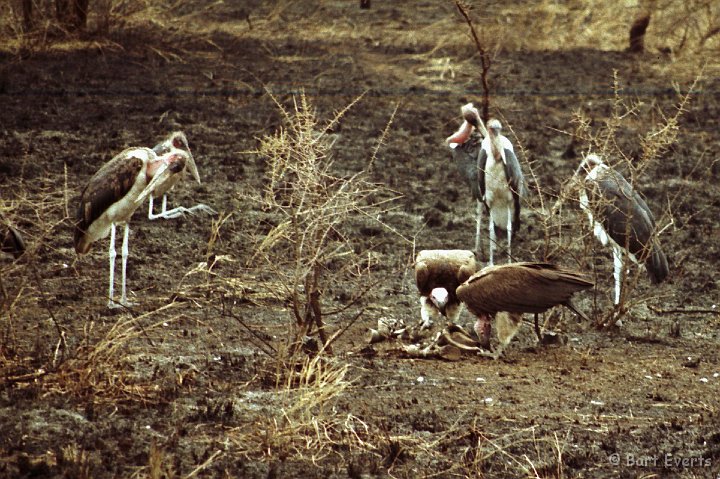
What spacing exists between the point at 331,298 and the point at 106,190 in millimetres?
1499

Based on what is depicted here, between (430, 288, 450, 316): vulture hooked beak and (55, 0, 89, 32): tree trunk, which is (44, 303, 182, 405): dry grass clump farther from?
(55, 0, 89, 32): tree trunk

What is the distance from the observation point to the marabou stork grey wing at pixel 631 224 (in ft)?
26.9

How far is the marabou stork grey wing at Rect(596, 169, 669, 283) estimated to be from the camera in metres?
8.20

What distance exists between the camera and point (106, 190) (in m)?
8.13

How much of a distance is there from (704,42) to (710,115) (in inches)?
108

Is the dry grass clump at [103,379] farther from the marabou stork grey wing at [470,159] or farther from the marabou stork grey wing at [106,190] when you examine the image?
the marabou stork grey wing at [470,159]

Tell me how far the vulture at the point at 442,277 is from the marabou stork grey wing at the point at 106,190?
1813 millimetres

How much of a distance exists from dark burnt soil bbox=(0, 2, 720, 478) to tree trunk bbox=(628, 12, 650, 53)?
0.35 meters

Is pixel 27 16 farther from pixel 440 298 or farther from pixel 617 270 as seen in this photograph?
pixel 440 298

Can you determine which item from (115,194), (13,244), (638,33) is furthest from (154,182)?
(638,33)

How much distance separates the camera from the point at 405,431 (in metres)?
6.05

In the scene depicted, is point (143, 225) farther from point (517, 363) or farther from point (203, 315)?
point (517, 363)

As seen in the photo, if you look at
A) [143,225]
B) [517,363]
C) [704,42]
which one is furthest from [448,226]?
[704,42]

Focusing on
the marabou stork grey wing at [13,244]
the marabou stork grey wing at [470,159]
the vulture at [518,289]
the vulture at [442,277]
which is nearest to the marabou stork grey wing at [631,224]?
the vulture at [442,277]
